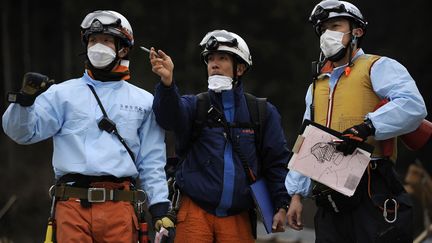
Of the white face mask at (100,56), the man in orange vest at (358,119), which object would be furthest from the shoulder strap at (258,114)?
the white face mask at (100,56)

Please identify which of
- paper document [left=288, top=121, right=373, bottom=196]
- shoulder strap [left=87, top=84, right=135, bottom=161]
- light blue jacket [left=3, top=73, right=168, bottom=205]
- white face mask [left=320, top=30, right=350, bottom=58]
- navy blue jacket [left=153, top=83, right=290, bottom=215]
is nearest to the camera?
paper document [left=288, top=121, right=373, bottom=196]

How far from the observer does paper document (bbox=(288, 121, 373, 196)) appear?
17.9 feet

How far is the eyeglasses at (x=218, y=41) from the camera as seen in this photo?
6273 millimetres

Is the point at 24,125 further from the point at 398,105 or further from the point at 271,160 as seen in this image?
the point at 398,105

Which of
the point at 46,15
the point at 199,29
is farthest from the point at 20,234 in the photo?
the point at 46,15

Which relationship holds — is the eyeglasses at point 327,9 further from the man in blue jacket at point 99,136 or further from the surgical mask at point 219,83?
the man in blue jacket at point 99,136

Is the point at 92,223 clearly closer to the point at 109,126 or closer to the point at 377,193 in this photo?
the point at 109,126

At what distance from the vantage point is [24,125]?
5.47m

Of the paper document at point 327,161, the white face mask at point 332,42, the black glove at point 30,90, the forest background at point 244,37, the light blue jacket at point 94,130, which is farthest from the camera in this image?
the forest background at point 244,37

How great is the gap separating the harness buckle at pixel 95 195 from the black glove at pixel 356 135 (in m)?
1.48

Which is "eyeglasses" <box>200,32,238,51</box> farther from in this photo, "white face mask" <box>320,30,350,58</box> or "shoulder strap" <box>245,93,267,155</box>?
"white face mask" <box>320,30,350,58</box>

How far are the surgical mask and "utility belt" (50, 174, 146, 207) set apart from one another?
946mm

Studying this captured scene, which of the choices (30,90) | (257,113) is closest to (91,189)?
(30,90)

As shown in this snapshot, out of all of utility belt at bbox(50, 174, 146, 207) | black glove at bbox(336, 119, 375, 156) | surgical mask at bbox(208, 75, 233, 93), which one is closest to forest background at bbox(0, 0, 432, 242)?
surgical mask at bbox(208, 75, 233, 93)
